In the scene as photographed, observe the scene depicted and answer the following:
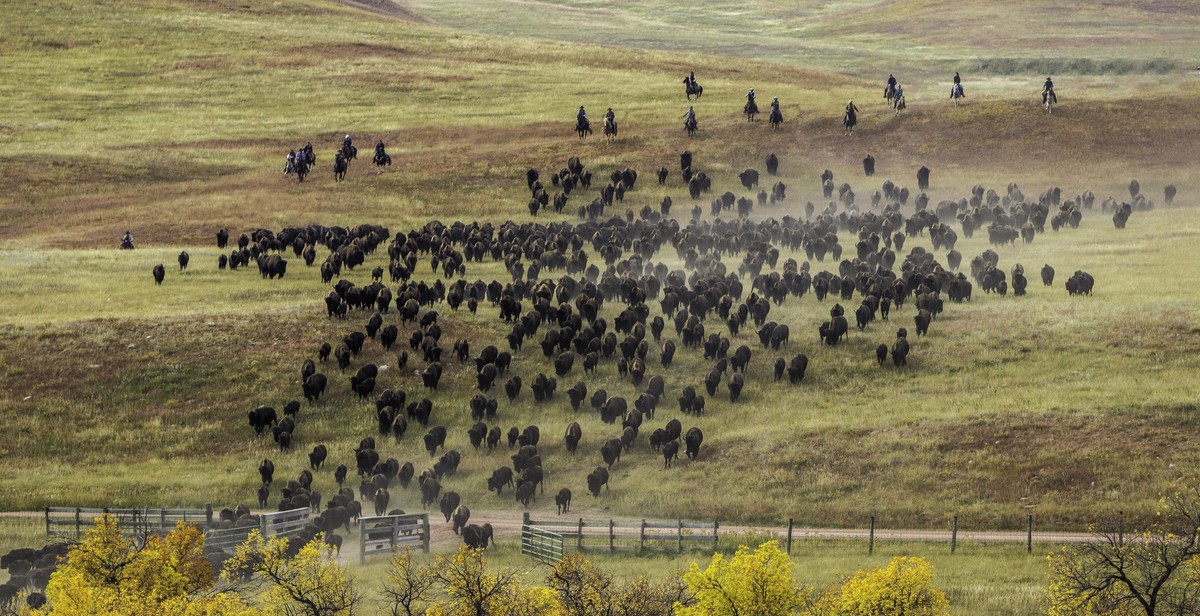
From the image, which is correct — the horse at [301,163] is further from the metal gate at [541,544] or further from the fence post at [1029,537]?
the fence post at [1029,537]

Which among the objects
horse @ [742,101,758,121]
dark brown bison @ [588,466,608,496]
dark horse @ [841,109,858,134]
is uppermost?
horse @ [742,101,758,121]

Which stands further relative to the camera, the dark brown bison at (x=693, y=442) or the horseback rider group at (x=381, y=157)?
the horseback rider group at (x=381, y=157)

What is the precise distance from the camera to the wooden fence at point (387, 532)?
36.0 m

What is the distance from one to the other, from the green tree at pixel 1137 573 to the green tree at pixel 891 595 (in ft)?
8.28

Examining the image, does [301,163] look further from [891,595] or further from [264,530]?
[891,595]

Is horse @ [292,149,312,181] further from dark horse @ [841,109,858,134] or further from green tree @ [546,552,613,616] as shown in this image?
green tree @ [546,552,613,616]

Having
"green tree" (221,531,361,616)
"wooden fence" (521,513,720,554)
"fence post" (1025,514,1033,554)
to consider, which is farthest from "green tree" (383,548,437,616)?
"fence post" (1025,514,1033,554)

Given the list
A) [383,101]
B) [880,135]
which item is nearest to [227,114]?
[383,101]

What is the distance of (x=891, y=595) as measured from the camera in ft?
86.7

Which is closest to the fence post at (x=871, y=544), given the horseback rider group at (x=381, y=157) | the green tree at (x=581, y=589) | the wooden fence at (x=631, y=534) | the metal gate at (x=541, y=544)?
the wooden fence at (x=631, y=534)

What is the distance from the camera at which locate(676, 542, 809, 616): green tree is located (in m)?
27.1

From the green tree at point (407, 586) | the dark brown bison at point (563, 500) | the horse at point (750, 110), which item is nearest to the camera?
the green tree at point (407, 586)

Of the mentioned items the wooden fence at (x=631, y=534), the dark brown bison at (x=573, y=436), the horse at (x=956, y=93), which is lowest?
the wooden fence at (x=631, y=534)

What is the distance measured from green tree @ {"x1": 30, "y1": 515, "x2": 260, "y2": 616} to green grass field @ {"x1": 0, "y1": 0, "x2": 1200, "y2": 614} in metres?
9.58
